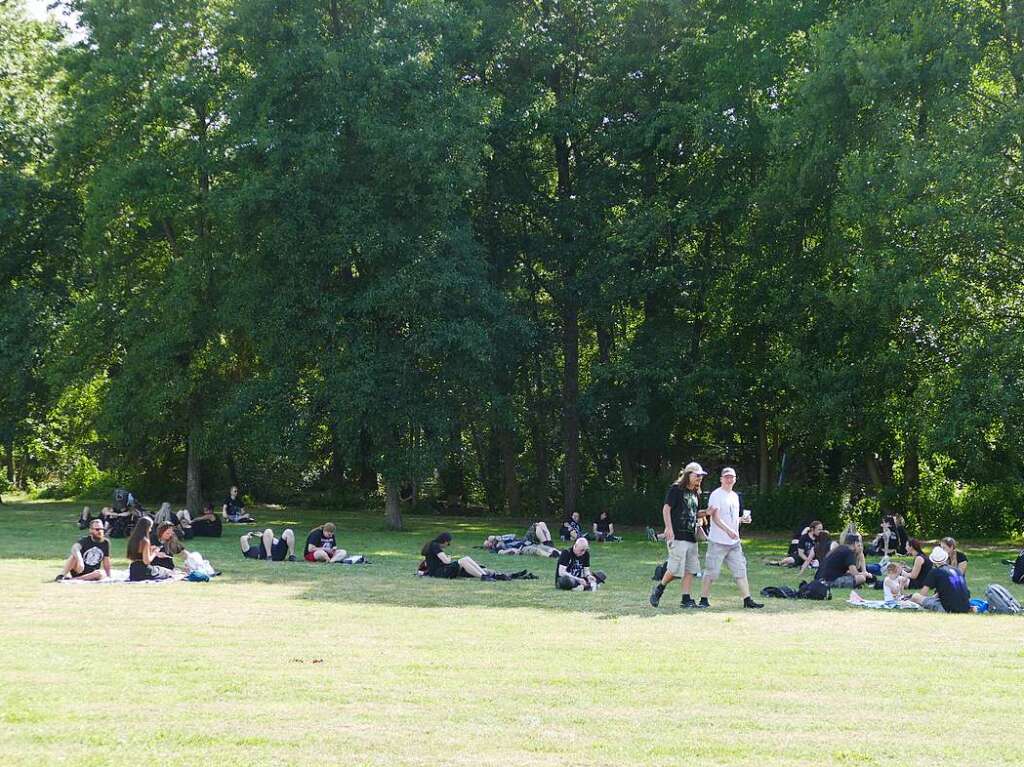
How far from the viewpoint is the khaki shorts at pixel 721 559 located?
16.0 meters

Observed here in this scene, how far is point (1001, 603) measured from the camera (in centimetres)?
1642

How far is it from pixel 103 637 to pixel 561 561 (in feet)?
28.0

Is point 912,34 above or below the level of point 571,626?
above

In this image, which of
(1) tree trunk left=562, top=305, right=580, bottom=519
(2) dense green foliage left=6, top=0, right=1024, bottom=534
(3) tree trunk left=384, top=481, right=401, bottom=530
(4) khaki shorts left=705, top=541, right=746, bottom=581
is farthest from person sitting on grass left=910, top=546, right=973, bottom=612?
(1) tree trunk left=562, top=305, right=580, bottom=519

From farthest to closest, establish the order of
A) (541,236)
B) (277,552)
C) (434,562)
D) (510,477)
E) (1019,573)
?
(510,477) → (541,236) → (277,552) → (1019,573) → (434,562)

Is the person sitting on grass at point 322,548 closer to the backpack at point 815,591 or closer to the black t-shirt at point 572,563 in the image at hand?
the black t-shirt at point 572,563

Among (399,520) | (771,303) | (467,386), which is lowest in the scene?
(399,520)

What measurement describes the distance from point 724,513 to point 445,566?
20.4 feet

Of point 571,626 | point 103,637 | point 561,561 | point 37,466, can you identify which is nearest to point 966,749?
point 571,626

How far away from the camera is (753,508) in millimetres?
38469

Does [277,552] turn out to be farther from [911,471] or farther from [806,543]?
[911,471]

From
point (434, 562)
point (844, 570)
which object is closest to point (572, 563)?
point (434, 562)

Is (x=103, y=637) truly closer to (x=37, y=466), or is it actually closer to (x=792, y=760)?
(x=792, y=760)

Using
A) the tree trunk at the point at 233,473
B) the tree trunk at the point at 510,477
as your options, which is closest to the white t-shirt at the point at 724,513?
the tree trunk at the point at 510,477
